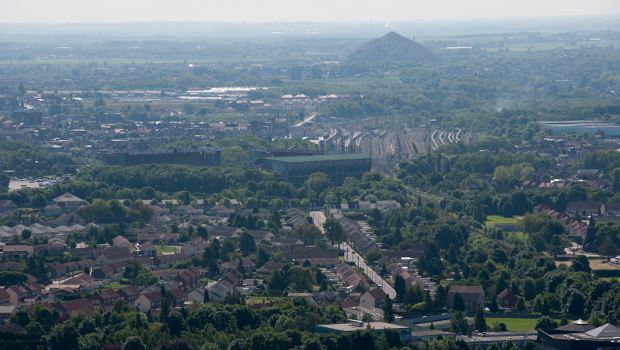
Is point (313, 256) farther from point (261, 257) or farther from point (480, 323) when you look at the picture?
point (480, 323)

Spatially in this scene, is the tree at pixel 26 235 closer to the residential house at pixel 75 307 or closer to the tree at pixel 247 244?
the tree at pixel 247 244

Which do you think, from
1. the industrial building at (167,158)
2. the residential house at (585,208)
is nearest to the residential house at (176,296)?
the residential house at (585,208)

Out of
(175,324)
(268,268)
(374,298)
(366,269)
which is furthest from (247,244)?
(175,324)

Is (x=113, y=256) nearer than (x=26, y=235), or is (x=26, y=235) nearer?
(x=113, y=256)

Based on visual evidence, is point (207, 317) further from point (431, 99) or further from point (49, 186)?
point (431, 99)

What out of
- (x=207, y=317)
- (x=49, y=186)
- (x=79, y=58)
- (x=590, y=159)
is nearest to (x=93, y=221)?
(x=49, y=186)

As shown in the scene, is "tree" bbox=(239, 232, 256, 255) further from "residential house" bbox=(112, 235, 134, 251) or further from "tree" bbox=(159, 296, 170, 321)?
"tree" bbox=(159, 296, 170, 321)
